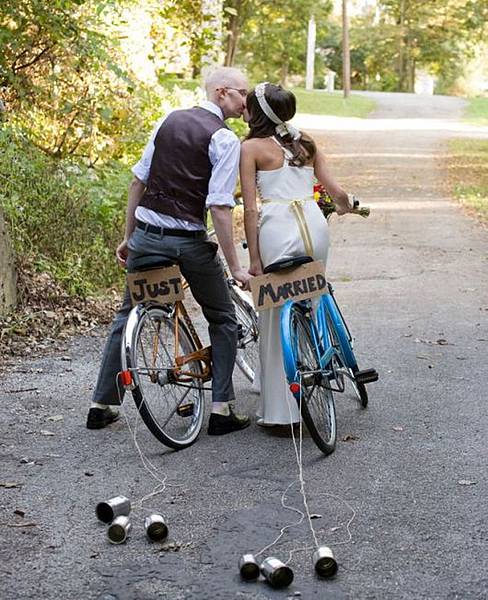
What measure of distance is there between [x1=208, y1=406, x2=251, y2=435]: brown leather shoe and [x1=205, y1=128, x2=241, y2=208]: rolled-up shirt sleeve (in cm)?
123

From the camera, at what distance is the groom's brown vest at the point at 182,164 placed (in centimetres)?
605

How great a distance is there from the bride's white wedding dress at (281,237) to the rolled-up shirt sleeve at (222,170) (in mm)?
290

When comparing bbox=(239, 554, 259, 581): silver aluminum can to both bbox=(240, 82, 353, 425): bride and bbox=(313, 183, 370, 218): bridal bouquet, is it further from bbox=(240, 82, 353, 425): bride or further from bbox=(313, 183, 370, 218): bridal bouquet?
bbox=(313, 183, 370, 218): bridal bouquet

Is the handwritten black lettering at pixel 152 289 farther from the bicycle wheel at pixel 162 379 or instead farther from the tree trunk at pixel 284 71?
the tree trunk at pixel 284 71

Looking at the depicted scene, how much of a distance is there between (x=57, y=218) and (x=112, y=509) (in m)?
5.89

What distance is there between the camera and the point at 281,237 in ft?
20.6

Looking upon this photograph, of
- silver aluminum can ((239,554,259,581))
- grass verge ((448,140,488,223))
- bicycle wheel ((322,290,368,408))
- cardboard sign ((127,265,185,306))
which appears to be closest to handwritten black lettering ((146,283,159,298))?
cardboard sign ((127,265,185,306))

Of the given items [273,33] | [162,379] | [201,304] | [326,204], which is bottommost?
[162,379]

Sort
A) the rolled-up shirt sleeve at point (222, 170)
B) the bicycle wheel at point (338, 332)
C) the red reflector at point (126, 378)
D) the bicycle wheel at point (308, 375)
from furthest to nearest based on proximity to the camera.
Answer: the bicycle wheel at point (338, 332) < the rolled-up shirt sleeve at point (222, 170) < the bicycle wheel at point (308, 375) < the red reflector at point (126, 378)

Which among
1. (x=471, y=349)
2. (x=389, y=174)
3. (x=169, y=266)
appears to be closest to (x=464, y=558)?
(x=169, y=266)

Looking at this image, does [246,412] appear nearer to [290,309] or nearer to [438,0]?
[290,309]


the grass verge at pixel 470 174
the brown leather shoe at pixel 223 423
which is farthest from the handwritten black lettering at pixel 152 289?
the grass verge at pixel 470 174

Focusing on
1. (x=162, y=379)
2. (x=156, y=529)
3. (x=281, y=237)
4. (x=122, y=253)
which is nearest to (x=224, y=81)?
(x=281, y=237)

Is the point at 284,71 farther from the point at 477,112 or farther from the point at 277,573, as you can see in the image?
the point at 277,573
